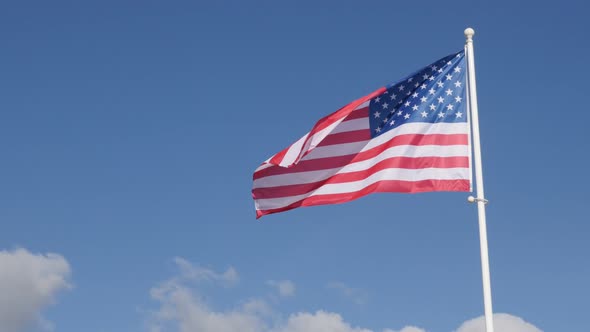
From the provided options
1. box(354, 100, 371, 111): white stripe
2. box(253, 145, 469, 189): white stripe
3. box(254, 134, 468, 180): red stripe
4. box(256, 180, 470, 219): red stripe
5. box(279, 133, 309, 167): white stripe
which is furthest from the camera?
box(354, 100, 371, 111): white stripe

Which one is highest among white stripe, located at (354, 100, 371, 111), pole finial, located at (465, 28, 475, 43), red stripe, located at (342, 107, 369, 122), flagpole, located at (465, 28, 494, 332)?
pole finial, located at (465, 28, 475, 43)

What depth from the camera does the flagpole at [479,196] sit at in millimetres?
24078

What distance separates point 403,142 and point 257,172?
217 inches

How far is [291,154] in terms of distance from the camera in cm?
2898

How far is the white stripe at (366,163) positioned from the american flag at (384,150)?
0.03 m

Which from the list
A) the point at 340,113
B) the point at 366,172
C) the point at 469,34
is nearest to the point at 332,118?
the point at 340,113

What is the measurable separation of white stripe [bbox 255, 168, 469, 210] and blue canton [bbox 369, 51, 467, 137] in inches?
64.9

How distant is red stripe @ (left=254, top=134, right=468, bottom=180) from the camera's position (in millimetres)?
27077

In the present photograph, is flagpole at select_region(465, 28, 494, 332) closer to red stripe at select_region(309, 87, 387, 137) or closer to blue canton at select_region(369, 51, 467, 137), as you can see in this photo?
blue canton at select_region(369, 51, 467, 137)

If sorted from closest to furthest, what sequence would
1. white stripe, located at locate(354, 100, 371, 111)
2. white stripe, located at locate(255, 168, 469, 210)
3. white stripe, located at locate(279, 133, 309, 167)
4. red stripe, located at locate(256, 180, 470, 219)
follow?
1. red stripe, located at locate(256, 180, 470, 219)
2. white stripe, located at locate(255, 168, 469, 210)
3. white stripe, located at locate(279, 133, 309, 167)
4. white stripe, located at locate(354, 100, 371, 111)

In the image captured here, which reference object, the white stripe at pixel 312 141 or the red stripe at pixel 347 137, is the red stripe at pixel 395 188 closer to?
the white stripe at pixel 312 141

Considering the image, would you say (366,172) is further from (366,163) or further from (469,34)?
(469,34)

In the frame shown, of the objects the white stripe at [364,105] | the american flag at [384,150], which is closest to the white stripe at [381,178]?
the american flag at [384,150]

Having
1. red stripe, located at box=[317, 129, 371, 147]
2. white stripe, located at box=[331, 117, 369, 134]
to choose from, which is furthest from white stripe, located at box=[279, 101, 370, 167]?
red stripe, located at box=[317, 129, 371, 147]
